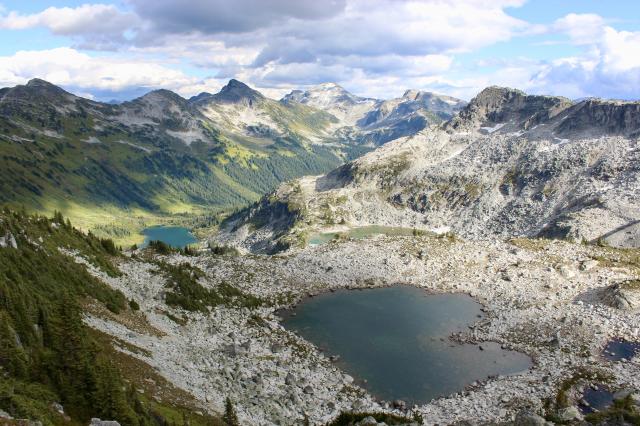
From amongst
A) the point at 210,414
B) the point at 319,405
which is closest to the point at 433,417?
the point at 319,405

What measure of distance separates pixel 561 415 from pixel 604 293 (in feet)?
165

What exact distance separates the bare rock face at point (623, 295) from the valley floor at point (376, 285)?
1.00m

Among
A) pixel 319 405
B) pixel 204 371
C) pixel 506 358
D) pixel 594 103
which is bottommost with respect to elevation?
pixel 506 358

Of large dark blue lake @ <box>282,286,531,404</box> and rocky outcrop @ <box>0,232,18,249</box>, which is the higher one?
rocky outcrop @ <box>0,232,18,249</box>

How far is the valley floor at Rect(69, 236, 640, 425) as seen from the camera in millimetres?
50281

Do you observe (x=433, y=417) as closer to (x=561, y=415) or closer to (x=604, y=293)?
(x=561, y=415)

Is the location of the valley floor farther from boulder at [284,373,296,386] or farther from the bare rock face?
the bare rock face

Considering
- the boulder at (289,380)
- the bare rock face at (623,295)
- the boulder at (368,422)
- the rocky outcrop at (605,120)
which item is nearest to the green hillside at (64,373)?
the boulder at (368,422)

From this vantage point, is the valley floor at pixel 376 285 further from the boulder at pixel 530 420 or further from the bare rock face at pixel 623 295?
the boulder at pixel 530 420

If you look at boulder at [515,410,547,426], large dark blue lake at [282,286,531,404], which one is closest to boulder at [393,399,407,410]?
large dark blue lake at [282,286,531,404]

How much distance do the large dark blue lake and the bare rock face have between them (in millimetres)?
21755

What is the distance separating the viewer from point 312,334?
77.6 metres

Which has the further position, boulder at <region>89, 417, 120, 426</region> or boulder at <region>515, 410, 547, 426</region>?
boulder at <region>515, 410, 547, 426</region>

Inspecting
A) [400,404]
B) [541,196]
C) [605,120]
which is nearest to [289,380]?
[400,404]
